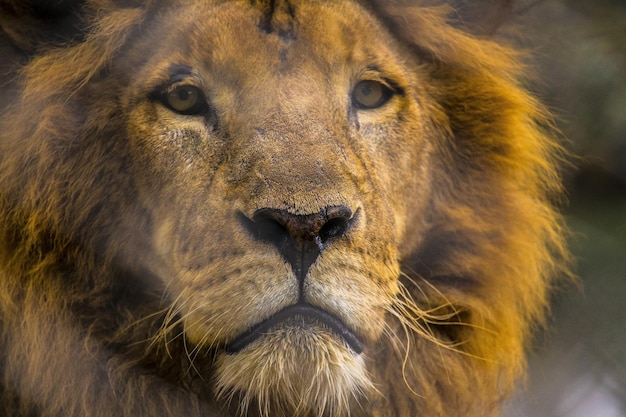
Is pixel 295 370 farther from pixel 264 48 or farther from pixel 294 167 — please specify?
pixel 264 48

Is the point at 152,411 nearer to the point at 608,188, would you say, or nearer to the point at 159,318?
the point at 159,318

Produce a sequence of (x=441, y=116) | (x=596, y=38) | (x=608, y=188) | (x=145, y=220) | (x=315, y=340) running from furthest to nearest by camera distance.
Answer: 1. (x=608, y=188)
2. (x=596, y=38)
3. (x=441, y=116)
4. (x=145, y=220)
5. (x=315, y=340)

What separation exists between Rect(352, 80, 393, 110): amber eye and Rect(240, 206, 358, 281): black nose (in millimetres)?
376

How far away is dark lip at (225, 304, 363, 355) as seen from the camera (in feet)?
4.64

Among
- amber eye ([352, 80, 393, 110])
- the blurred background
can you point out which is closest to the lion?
amber eye ([352, 80, 393, 110])

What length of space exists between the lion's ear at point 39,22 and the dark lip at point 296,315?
0.67 m

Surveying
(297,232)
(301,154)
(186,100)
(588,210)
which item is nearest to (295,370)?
(297,232)

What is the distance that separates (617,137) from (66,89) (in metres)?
1.72

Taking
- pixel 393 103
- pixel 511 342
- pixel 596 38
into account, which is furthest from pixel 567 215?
pixel 393 103

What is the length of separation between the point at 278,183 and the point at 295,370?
302 mm

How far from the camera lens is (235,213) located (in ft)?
4.80

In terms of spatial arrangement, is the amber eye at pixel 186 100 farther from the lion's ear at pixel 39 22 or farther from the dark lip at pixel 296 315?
the dark lip at pixel 296 315

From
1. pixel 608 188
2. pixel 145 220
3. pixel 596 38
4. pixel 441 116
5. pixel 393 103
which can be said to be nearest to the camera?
pixel 145 220

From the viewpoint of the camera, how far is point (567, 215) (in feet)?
9.65
